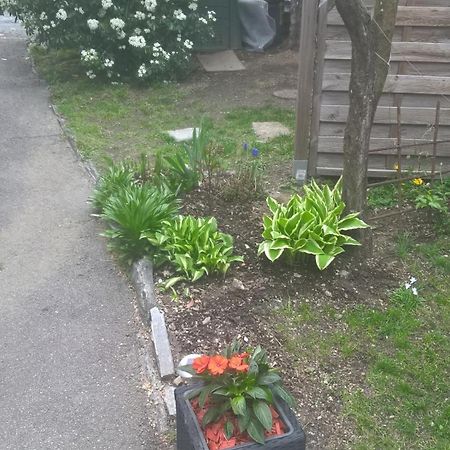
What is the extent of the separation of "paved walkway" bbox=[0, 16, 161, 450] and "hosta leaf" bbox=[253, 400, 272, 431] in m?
0.80

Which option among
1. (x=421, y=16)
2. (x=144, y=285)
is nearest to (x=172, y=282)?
(x=144, y=285)

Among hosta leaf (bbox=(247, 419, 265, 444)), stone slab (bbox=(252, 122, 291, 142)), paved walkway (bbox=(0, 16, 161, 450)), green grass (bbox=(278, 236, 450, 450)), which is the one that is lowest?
paved walkway (bbox=(0, 16, 161, 450))

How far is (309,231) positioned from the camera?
4.73 metres

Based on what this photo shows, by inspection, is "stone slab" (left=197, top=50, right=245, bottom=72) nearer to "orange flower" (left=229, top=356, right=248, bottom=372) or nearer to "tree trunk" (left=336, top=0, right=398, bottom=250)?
"tree trunk" (left=336, top=0, right=398, bottom=250)

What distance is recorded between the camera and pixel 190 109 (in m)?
8.98

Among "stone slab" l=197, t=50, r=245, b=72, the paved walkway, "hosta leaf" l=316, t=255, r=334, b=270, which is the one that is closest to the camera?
the paved walkway

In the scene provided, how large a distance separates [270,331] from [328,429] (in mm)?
819

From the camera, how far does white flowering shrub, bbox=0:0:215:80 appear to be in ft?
31.3

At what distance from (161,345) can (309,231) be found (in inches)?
51.6

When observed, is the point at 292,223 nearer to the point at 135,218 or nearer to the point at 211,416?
the point at 135,218

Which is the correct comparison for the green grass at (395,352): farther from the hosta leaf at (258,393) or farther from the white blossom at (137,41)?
the white blossom at (137,41)

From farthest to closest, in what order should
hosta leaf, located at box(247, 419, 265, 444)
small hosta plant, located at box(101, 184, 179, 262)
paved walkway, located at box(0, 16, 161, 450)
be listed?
small hosta plant, located at box(101, 184, 179, 262)
paved walkway, located at box(0, 16, 161, 450)
hosta leaf, located at box(247, 419, 265, 444)

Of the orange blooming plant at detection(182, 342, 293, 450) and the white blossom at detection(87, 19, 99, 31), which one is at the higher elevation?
the white blossom at detection(87, 19, 99, 31)

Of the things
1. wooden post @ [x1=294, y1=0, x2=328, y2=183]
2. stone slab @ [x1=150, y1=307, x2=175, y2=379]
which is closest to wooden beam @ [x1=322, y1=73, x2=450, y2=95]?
wooden post @ [x1=294, y1=0, x2=328, y2=183]
